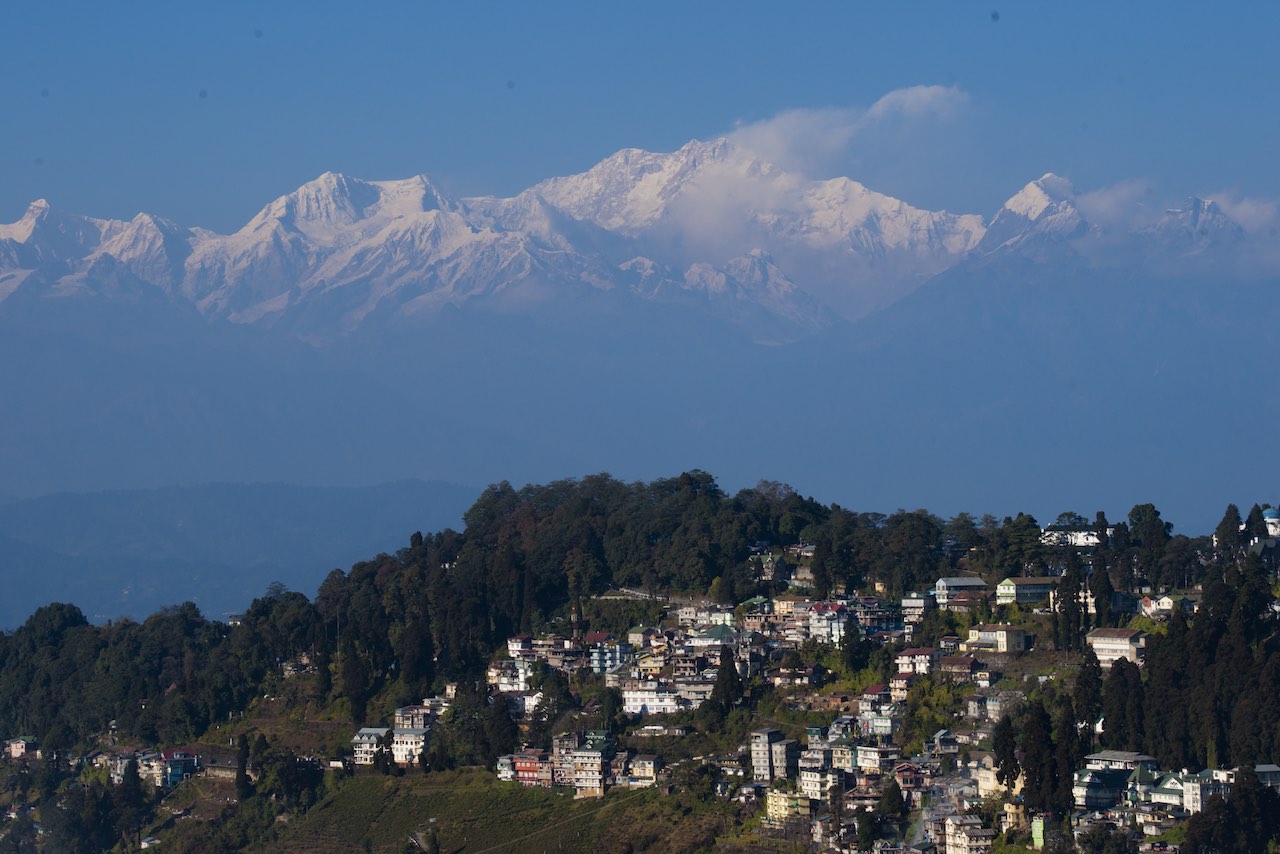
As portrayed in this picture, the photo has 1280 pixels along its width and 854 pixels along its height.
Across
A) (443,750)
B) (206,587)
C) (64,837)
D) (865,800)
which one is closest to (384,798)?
(443,750)

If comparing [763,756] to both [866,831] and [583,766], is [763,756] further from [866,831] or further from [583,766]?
[866,831]

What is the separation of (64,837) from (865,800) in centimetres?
2230

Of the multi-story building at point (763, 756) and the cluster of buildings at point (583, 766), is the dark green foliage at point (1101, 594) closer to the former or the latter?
the multi-story building at point (763, 756)

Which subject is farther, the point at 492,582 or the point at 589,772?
the point at 492,582

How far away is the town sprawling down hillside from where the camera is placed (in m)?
45.8

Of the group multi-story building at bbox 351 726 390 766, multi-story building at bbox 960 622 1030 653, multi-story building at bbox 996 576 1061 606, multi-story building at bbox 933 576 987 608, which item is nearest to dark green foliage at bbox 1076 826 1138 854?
multi-story building at bbox 960 622 1030 653

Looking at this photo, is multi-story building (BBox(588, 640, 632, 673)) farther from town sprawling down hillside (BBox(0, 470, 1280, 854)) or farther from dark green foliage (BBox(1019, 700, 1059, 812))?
dark green foliage (BBox(1019, 700, 1059, 812))

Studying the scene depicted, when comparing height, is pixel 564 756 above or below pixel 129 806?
above

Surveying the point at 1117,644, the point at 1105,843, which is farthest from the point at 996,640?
the point at 1105,843

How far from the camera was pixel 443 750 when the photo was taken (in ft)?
183

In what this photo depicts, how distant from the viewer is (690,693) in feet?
180

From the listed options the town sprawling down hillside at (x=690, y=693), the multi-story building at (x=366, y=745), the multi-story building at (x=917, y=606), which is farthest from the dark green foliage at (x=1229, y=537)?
the multi-story building at (x=366, y=745)

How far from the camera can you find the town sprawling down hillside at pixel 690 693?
150 ft

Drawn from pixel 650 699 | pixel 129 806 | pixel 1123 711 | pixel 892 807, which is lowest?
pixel 892 807
